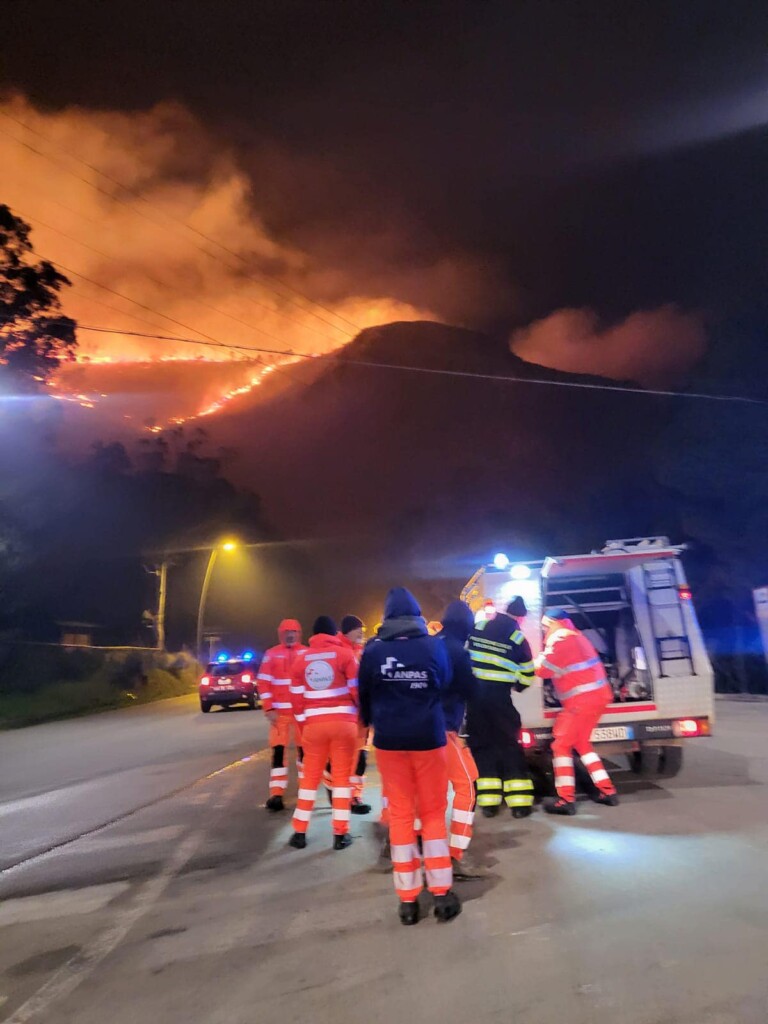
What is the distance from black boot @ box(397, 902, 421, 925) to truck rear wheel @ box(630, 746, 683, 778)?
5010 millimetres

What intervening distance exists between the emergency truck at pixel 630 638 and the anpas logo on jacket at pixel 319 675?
2.01 metres

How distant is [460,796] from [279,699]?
298cm

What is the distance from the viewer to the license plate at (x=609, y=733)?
26.1 feet

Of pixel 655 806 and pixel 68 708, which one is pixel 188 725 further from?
pixel 655 806

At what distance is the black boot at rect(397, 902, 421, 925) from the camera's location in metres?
4.54

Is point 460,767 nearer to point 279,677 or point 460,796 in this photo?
point 460,796

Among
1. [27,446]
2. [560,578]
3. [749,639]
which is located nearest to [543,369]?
[749,639]

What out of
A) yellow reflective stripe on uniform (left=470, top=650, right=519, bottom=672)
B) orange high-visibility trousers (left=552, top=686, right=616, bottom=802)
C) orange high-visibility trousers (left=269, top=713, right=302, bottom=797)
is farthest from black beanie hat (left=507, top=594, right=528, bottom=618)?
orange high-visibility trousers (left=269, top=713, right=302, bottom=797)

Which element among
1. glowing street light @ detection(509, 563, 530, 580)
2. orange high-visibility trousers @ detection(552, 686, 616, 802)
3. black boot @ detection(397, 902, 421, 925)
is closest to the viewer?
black boot @ detection(397, 902, 421, 925)

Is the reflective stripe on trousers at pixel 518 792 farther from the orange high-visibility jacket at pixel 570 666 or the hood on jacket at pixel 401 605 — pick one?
the hood on jacket at pixel 401 605

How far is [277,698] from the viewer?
27.0ft

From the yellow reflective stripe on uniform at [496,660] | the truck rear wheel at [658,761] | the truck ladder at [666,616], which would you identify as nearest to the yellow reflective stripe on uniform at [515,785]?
the yellow reflective stripe on uniform at [496,660]

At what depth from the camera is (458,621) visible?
253 inches

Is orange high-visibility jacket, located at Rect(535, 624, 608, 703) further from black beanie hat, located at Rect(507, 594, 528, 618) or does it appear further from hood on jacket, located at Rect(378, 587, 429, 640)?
hood on jacket, located at Rect(378, 587, 429, 640)
